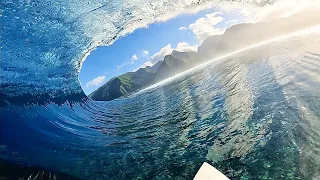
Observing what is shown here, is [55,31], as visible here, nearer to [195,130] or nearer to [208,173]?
[195,130]

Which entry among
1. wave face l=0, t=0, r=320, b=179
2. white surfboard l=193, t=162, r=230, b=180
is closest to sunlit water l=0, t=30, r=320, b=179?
wave face l=0, t=0, r=320, b=179

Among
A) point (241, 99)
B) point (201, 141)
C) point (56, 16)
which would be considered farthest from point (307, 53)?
point (56, 16)

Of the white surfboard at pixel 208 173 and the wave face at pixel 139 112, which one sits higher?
the wave face at pixel 139 112

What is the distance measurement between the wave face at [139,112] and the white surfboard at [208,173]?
0.73 feet

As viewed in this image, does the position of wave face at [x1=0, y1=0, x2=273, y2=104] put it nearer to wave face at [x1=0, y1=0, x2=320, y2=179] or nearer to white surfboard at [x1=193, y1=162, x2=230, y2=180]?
wave face at [x1=0, y1=0, x2=320, y2=179]

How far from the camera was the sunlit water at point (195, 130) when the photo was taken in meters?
5.30

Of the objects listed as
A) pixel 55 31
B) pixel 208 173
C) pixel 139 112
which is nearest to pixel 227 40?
pixel 139 112

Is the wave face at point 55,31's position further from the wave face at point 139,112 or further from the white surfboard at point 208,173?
the white surfboard at point 208,173

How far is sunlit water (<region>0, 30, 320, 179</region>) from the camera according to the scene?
530 centimetres

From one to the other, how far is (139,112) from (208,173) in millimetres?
4903

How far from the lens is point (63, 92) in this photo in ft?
33.4

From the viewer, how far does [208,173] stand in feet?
16.4

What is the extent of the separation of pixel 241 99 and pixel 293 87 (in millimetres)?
1103

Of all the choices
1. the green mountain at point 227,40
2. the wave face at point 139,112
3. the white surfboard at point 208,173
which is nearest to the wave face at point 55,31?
the wave face at point 139,112
